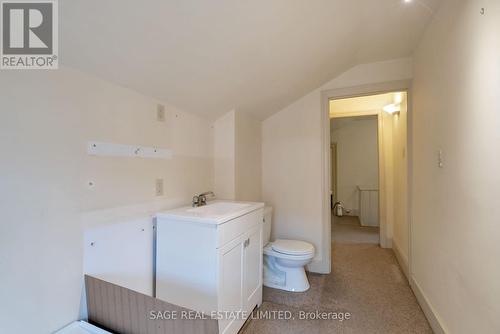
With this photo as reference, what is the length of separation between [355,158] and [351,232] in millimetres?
2066

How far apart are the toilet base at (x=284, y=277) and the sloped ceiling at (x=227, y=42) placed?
1638 millimetres

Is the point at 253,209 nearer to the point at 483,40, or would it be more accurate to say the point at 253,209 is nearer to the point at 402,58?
the point at 483,40

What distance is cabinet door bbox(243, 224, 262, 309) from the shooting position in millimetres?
1686

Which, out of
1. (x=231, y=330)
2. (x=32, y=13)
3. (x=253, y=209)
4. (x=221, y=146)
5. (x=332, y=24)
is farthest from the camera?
(x=221, y=146)

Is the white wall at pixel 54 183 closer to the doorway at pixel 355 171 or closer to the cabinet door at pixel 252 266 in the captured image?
the cabinet door at pixel 252 266

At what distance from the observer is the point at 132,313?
1.05 metres

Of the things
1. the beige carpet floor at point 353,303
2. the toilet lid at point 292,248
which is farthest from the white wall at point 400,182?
the toilet lid at point 292,248

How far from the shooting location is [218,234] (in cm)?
132

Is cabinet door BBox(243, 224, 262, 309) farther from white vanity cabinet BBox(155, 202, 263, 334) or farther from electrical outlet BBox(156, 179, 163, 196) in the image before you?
electrical outlet BBox(156, 179, 163, 196)

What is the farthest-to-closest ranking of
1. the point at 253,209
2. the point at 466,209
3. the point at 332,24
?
the point at 253,209, the point at 332,24, the point at 466,209

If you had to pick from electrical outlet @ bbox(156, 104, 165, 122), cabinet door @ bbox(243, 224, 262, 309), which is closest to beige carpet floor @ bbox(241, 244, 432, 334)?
cabinet door @ bbox(243, 224, 262, 309)

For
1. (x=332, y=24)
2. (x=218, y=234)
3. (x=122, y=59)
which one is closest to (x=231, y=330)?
(x=218, y=234)

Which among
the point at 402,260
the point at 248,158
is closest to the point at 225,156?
the point at 248,158

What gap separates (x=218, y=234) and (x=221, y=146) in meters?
1.10
